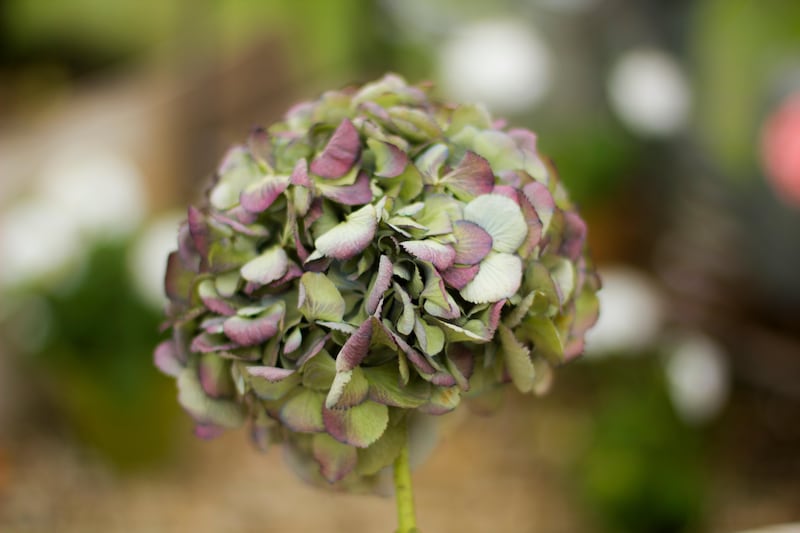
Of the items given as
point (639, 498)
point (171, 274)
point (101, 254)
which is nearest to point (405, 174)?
point (171, 274)

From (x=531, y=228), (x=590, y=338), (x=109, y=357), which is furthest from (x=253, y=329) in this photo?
(x=590, y=338)

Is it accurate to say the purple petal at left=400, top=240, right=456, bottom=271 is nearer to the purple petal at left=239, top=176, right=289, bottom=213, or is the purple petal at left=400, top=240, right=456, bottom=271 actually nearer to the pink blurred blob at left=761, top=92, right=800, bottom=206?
the purple petal at left=239, top=176, right=289, bottom=213

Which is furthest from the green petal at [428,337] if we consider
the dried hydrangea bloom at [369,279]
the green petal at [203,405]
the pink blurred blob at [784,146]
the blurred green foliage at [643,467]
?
the pink blurred blob at [784,146]

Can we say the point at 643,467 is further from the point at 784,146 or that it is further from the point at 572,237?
the point at 572,237

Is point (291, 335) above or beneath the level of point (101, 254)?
above

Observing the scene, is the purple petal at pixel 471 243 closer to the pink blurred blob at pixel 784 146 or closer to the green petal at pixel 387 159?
the green petal at pixel 387 159

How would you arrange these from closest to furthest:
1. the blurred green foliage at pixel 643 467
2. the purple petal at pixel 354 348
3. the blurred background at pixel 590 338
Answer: the purple petal at pixel 354 348 → the blurred green foliage at pixel 643 467 → the blurred background at pixel 590 338

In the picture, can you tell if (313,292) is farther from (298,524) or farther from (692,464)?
(298,524)
